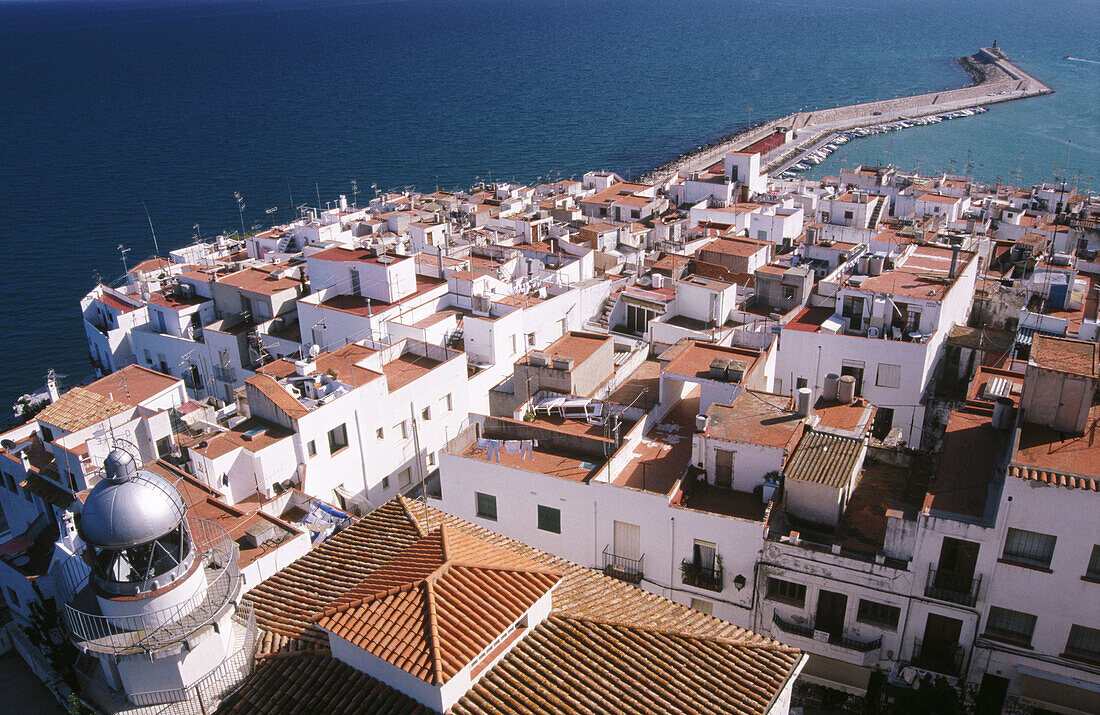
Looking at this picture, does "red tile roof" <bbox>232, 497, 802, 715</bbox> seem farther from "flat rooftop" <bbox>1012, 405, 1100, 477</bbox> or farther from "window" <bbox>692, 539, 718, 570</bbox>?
"flat rooftop" <bbox>1012, 405, 1100, 477</bbox>

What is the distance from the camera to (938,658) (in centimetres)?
2031

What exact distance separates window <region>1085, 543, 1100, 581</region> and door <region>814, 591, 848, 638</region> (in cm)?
541

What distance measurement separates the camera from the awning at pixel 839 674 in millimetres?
20938

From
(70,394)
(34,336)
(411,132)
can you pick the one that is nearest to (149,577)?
(70,394)

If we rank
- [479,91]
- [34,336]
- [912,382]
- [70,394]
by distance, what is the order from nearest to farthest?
[70,394] → [912,382] → [34,336] → [479,91]

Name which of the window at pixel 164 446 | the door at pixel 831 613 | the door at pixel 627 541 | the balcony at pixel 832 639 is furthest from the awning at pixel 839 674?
the window at pixel 164 446

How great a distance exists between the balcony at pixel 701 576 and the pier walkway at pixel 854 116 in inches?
2905

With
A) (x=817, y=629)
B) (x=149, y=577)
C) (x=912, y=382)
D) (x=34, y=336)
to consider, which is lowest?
(x=34, y=336)

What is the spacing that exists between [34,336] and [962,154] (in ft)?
369

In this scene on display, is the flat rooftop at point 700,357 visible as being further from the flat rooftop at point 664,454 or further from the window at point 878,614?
the window at point 878,614

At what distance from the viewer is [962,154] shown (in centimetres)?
11238

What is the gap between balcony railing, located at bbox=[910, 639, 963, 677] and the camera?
20.1 m

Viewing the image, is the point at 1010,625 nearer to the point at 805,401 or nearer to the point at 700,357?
the point at 805,401

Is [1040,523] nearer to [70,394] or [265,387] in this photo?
[265,387]
